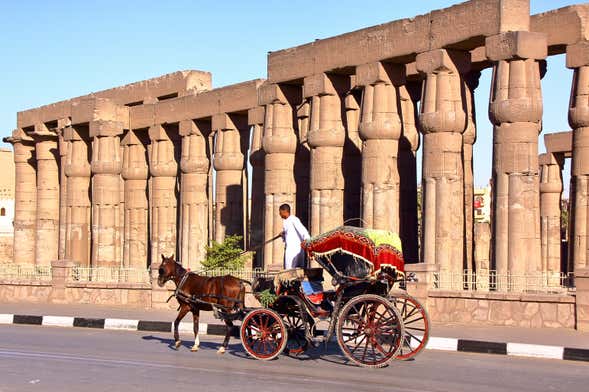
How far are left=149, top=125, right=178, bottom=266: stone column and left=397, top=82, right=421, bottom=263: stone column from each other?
390 inches

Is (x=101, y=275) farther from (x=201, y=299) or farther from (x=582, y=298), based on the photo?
(x=582, y=298)

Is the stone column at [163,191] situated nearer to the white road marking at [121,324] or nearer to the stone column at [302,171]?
the stone column at [302,171]

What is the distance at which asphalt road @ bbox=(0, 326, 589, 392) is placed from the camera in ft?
34.0

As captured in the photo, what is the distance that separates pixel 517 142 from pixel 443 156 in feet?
7.19

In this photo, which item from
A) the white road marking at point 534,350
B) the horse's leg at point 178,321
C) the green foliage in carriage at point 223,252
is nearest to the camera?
the white road marking at point 534,350

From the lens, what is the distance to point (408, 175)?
2805cm

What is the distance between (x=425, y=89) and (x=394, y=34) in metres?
1.85

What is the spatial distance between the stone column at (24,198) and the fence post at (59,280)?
17.0m

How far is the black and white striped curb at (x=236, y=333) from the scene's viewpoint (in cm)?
1333

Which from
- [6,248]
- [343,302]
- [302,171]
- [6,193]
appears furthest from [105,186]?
[6,193]

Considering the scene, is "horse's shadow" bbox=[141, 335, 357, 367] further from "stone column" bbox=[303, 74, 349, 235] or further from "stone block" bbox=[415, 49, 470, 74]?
"stone column" bbox=[303, 74, 349, 235]

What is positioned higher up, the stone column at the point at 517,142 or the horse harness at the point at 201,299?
the stone column at the point at 517,142

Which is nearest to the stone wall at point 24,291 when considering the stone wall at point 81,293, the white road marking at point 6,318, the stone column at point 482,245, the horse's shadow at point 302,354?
the stone wall at point 81,293

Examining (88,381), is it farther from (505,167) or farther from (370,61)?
(370,61)
